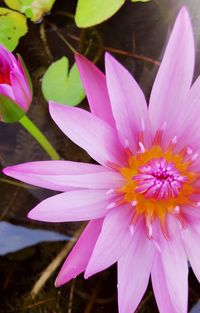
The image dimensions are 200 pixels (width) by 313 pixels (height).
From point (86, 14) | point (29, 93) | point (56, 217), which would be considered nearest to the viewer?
point (56, 217)

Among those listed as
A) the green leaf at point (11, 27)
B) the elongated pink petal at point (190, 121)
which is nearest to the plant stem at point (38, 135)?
the green leaf at point (11, 27)

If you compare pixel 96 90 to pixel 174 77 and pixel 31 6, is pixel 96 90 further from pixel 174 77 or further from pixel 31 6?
pixel 31 6

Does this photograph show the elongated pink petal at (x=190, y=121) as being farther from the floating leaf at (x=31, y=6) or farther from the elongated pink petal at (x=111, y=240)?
the floating leaf at (x=31, y=6)

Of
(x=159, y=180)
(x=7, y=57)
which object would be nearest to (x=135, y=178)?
(x=159, y=180)

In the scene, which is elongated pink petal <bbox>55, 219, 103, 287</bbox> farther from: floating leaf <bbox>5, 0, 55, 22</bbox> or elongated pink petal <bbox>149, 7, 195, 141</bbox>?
floating leaf <bbox>5, 0, 55, 22</bbox>

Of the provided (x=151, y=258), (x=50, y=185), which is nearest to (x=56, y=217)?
(x=50, y=185)

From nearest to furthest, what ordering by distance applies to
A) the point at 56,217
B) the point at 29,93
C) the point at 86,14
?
1. the point at 56,217
2. the point at 29,93
3. the point at 86,14

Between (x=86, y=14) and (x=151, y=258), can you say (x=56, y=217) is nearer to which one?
(x=151, y=258)
